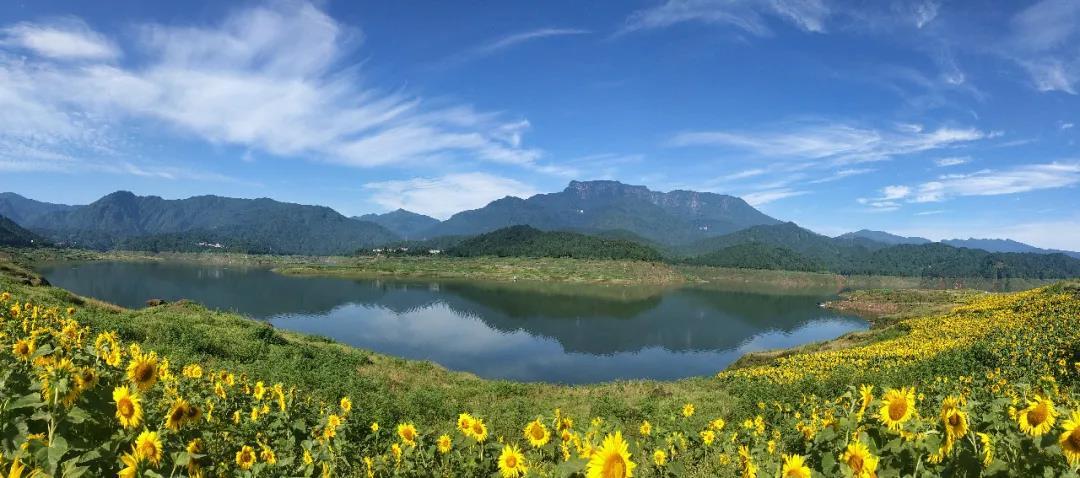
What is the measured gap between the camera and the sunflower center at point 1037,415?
10.2ft

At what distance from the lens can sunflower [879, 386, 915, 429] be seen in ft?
11.5

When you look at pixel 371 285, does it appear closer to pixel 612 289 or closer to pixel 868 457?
pixel 612 289

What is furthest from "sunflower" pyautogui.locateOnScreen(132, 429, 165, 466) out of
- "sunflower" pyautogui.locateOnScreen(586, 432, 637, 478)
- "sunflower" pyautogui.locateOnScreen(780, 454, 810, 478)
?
"sunflower" pyautogui.locateOnScreen(780, 454, 810, 478)

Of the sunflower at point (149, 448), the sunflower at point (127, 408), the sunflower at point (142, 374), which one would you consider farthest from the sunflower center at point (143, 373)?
the sunflower at point (149, 448)

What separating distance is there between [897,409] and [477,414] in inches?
161

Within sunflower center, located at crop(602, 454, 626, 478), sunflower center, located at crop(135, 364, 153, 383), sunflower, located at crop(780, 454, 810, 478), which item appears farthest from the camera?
→ sunflower center, located at crop(135, 364, 153, 383)

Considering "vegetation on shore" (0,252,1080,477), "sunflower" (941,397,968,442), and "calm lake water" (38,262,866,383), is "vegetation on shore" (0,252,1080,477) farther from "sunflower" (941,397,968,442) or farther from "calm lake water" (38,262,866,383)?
"calm lake water" (38,262,866,383)

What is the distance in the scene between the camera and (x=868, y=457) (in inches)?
119

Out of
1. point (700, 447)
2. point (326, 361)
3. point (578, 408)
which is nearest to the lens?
point (700, 447)

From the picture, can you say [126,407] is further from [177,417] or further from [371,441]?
[371,441]

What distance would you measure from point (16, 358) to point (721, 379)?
2731 cm

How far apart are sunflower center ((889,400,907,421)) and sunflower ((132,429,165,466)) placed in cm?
467

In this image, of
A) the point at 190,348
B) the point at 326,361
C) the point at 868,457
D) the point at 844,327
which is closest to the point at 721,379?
the point at 326,361

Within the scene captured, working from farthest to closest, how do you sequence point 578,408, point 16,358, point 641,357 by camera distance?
point 641,357
point 578,408
point 16,358
